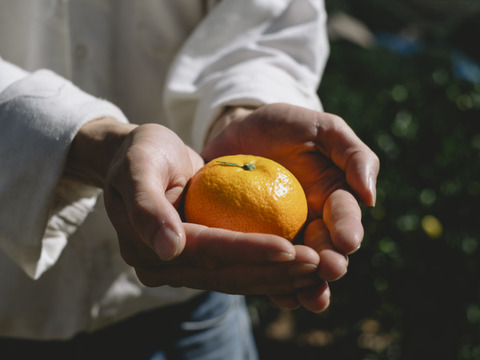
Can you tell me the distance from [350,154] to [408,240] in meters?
2.28

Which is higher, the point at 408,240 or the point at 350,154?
the point at 350,154

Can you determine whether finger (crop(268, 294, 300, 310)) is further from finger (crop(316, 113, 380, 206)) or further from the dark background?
the dark background

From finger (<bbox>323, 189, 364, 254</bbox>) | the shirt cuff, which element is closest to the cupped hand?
finger (<bbox>323, 189, 364, 254</bbox>)

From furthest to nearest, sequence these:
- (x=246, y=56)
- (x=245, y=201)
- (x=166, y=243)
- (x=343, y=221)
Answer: (x=246, y=56) < (x=245, y=201) < (x=343, y=221) < (x=166, y=243)

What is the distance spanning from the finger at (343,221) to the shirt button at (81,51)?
132 cm

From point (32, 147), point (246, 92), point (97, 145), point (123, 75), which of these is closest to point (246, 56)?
point (246, 92)

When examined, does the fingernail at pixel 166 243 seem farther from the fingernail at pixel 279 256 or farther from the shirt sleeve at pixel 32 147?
the shirt sleeve at pixel 32 147

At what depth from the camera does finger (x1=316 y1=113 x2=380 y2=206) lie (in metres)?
1.60

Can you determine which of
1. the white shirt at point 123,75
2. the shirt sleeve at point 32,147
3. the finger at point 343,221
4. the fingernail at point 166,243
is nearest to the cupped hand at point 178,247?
the fingernail at point 166,243

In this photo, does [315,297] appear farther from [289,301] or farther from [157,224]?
[157,224]

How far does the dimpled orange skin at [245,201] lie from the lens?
5.31ft

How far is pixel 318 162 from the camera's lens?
189 cm

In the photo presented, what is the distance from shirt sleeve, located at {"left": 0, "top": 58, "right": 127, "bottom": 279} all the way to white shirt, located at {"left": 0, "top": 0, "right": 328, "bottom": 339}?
6 cm

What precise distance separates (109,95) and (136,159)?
103cm
